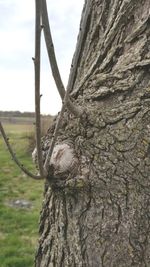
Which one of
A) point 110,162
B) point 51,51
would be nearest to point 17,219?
point 110,162

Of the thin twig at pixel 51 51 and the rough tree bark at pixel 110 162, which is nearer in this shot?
the thin twig at pixel 51 51

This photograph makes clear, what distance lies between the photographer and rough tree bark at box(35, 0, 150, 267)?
149cm

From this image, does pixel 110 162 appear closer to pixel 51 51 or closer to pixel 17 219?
pixel 51 51

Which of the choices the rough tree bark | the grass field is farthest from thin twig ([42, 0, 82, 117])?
the grass field

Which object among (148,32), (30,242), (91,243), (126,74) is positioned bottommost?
(30,242)

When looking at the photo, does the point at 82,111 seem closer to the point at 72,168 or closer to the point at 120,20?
the point at 72,168

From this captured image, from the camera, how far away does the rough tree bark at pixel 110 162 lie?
1.49 metres

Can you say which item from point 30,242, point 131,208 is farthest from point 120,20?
point 30,242

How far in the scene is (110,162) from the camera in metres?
1.51

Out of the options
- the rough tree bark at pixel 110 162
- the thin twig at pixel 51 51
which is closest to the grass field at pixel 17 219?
the rough tree bark at pixel 110 162

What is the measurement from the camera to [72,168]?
1.56 metres

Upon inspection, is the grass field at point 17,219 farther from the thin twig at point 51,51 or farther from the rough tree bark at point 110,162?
the thin twig at point 51,51

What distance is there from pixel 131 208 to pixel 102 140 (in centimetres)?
24

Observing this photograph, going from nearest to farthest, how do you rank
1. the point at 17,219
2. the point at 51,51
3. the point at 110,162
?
the point at 51,51 → the point at 110,162 → the point at 17,219
